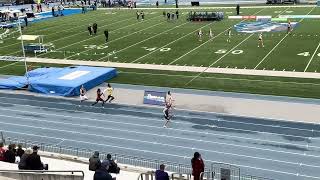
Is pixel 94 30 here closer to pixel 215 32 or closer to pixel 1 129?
pixel 215 32

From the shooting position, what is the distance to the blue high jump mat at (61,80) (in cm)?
2644

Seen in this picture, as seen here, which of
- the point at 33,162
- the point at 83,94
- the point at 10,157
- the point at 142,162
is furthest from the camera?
the point at 83,94

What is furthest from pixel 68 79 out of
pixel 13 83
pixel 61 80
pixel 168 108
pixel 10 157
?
pixel 10 157

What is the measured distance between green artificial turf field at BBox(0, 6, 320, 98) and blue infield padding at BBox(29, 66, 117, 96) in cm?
131

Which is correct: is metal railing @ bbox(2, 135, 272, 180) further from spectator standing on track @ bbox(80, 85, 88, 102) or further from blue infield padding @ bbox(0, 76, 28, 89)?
blue infield padding @ bbox(0, 76, 28, 89)

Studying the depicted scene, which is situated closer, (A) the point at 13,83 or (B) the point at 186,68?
(A) the point at 13,83

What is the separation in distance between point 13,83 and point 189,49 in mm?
14191

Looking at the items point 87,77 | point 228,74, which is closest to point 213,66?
point 228,74

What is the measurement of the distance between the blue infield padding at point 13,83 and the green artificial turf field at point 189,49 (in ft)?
12.4

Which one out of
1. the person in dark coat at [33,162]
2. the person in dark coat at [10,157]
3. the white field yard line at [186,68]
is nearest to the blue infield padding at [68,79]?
the white field yard line at [186,68]

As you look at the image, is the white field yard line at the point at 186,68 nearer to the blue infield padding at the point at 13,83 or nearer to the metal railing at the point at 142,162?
the blue infield padding at the point at 13,83

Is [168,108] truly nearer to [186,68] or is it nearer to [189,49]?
[186,68]

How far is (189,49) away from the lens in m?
37.0

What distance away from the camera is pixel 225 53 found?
34938mm
